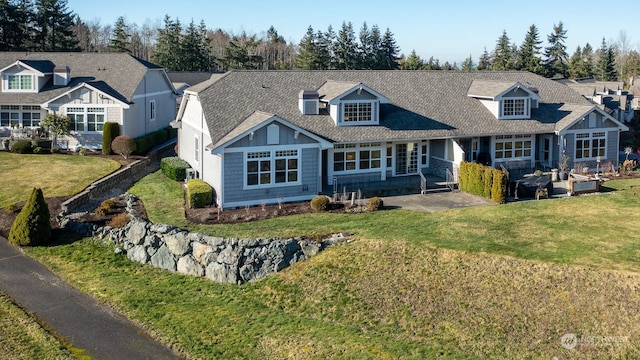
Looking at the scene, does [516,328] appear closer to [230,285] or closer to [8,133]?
[230,285]

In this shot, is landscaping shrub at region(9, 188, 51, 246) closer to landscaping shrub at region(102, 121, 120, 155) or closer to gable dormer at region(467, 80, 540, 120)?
landscaping shrub at region(102, 121, 120, 155)

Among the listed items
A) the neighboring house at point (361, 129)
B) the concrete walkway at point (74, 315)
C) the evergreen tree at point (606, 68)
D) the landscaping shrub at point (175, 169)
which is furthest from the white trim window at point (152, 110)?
the evergreen tree at point (606, 68)

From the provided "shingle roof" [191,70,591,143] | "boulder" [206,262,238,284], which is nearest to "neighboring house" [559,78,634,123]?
"shingle roof" [191,70,591,143]

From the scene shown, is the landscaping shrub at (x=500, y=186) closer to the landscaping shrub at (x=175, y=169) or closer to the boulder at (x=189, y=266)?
the boulder at (x=189, y=266)

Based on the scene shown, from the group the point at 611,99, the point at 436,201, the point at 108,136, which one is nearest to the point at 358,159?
the point at 436,201

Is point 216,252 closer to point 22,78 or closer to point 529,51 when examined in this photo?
point 22,78

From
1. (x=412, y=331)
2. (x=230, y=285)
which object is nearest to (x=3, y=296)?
(x=230, y=285)
